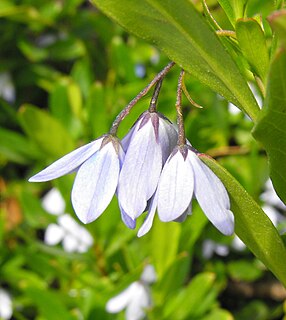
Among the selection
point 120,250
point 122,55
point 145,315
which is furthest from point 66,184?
point 122,55

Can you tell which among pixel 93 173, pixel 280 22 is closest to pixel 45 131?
pixel 93 173

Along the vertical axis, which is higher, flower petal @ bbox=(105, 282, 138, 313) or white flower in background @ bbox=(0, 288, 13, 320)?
flower petal @ bbox=(105, 282, 138, 313)

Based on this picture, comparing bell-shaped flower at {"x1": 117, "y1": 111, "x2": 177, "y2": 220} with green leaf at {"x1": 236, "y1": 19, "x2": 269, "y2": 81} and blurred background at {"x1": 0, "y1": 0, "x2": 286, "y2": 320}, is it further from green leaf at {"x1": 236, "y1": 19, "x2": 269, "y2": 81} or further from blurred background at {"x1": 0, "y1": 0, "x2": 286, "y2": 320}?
blurred background at {"x1": 0, "y1": 0, "x2": 286, "y2": 320}

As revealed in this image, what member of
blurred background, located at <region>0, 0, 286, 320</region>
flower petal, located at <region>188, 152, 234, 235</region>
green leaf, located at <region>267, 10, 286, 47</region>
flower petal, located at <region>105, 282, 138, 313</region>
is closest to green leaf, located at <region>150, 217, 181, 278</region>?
blurred background, located at <region>0, 0, 286, 320</region>

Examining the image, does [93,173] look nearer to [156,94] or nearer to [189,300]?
[156,94]

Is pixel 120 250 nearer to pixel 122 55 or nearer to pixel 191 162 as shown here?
pixel 122 55

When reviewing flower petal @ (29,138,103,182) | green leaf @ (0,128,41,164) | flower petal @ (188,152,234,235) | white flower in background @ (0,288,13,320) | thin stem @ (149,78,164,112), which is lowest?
white flower in background @ (0,288,13,320)
